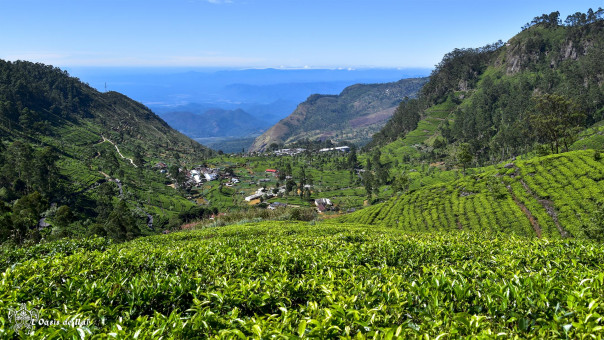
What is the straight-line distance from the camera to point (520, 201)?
3231 centimetres

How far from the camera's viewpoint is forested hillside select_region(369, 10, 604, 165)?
85125 millimetres

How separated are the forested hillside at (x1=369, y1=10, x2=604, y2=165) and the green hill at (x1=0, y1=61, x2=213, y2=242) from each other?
79499 millimetres

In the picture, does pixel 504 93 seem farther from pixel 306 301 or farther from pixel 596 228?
pixel 306 301

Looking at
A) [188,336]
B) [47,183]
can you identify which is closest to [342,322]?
[188,336]

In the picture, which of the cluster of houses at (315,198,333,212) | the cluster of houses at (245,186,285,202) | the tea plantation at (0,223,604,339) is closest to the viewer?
the tea plantation at (0,223,604,339)

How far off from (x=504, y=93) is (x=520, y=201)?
10949 cm

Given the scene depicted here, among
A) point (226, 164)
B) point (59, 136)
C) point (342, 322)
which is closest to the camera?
point (342, 322)

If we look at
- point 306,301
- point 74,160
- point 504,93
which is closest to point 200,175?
point 74,160

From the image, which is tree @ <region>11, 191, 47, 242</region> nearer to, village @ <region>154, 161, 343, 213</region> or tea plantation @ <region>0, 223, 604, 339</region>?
tea plantation @ <region>0, 223, 604, 339</region>

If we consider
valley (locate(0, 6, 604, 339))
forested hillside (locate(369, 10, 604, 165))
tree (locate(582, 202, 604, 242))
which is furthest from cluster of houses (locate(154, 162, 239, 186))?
tree (locate(582, 202, 604, 242))

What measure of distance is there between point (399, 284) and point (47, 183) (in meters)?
79.4

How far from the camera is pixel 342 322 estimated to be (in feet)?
11.7

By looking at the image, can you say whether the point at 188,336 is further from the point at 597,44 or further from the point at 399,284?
the point at 597,44

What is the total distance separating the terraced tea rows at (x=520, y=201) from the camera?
27672 mm
